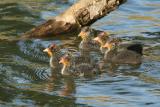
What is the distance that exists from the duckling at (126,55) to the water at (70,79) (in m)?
0.15

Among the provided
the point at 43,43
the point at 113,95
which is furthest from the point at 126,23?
the point at 113,95

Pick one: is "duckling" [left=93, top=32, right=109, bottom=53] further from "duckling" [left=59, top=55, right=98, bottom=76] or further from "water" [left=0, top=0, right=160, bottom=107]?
"duckling" [left=59, top=55, right=98, bottom=76]

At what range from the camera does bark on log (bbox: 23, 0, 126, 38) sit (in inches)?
490

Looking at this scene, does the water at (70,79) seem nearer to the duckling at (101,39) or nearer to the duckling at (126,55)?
the duckling at (126,55)

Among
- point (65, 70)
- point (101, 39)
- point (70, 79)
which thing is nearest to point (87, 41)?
point (101, 39)

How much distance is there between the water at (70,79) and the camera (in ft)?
29.3

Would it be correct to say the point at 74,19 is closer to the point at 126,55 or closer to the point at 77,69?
the point at 126,55

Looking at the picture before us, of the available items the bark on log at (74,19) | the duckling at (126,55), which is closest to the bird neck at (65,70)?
the duckling at (126,55)

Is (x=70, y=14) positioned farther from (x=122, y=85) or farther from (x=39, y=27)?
(x=122, y=85)

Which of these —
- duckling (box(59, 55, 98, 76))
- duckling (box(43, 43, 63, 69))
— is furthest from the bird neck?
duckling (box(43, 43, 63, 69))

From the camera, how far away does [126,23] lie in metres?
14.0

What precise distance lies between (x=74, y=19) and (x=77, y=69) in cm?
270

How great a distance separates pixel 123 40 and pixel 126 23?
1.63 metres

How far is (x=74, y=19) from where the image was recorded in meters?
12.8
